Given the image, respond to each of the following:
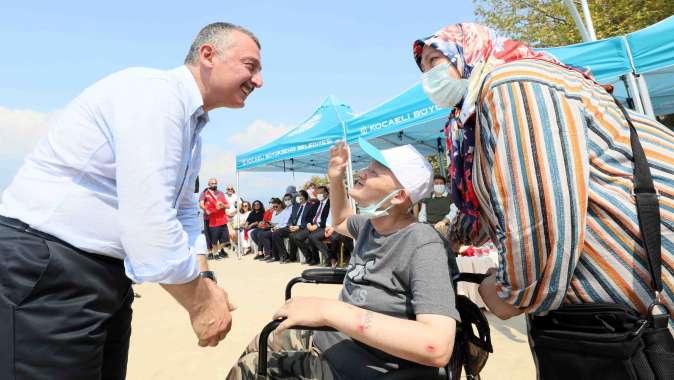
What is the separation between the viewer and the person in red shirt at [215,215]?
10.2 metres

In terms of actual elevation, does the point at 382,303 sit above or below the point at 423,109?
below

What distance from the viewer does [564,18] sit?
13.6m

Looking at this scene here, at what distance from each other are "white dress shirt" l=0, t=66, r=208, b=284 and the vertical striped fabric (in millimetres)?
878

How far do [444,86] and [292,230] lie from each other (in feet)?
24.8

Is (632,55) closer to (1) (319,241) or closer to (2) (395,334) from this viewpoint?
(2) (395,334)

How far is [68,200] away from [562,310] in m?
1.37

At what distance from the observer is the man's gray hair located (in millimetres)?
1507

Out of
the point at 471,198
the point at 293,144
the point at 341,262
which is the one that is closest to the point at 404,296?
the point at 471,198

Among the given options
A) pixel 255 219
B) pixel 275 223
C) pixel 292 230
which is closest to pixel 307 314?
pixel 292 230

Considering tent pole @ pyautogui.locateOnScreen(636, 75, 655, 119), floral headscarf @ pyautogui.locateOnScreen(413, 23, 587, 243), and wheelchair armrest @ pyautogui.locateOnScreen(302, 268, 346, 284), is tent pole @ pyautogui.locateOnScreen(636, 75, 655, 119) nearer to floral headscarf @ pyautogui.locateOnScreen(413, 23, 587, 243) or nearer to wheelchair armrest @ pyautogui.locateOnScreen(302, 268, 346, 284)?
floral headscarf @ pyautogui.locateOnScreen(413, 23, 587, 243)

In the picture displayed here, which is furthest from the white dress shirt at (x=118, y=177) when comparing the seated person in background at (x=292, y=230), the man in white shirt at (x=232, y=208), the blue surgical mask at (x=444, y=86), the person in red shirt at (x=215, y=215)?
the man in white shirt at (x=232, y=208)

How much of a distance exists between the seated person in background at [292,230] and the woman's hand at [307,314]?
24.7 feet

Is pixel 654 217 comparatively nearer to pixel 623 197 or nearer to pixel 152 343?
pixel 623 197

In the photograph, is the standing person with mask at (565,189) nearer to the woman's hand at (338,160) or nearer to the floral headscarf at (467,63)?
the floral headscarf at (467,63)
